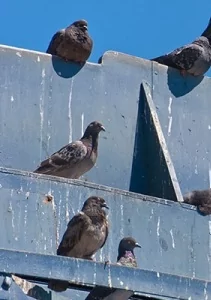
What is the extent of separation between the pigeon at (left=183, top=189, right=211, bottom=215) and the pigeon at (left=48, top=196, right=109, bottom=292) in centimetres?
158

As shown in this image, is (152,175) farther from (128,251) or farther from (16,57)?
(128,251)

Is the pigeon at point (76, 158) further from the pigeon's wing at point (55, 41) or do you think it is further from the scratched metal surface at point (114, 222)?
the pigeon's wing at point (55, 41)

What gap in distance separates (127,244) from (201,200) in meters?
2.16

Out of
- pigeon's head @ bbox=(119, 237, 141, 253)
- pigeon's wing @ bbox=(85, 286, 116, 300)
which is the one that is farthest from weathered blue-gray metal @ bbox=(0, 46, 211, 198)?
pigeon's wing @ bbox=(85, 286, 116, 300)

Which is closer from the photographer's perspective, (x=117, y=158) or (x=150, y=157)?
(x=117, y=158)

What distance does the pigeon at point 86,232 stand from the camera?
14.8 meters

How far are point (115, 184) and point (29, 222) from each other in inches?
116

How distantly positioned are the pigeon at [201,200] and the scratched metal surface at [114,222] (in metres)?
0.15

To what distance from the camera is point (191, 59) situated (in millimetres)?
19297

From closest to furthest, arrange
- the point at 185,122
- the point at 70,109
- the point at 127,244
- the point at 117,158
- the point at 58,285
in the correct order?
the point at 58,285
the point at 127,244
the point at 70,109
the point at 117,158
the point at 185,122

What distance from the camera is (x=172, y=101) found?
61.1 ft

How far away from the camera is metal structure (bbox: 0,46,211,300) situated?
48.2ft

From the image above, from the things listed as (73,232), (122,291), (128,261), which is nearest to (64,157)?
(73,232)

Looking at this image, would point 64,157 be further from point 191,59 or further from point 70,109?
point 191,59
